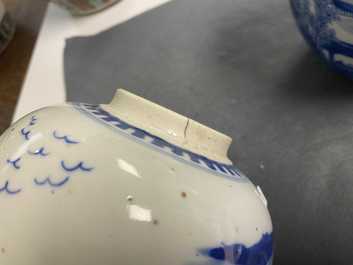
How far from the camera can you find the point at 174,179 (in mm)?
304

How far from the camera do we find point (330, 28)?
44cm

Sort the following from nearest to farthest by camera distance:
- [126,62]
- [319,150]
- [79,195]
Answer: [79,195]
[319,150]
[126,62]

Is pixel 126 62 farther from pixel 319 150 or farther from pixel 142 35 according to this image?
pixel 319 150

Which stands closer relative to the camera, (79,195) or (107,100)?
(79,195)

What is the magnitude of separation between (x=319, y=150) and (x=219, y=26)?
207 mm

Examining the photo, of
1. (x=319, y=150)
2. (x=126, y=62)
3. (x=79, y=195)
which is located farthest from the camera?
(x=126, y=62)

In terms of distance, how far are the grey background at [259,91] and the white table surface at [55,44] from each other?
1 cm

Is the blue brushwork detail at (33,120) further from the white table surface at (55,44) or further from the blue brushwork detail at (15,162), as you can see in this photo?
the white table surface at (55,44)

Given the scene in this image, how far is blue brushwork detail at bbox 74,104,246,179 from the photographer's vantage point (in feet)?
1.04

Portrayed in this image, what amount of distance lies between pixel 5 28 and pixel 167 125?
0.45 metres

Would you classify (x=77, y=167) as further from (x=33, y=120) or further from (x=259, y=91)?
(x=259, y=91)

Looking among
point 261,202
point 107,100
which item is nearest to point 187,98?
point 107,100

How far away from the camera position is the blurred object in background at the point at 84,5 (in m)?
0.68

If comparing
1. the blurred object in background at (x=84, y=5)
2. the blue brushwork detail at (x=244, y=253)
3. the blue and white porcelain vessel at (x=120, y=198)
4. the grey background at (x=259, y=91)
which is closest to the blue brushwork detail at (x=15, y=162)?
the blue and white porcelain vessel at (x=120, y=198)
